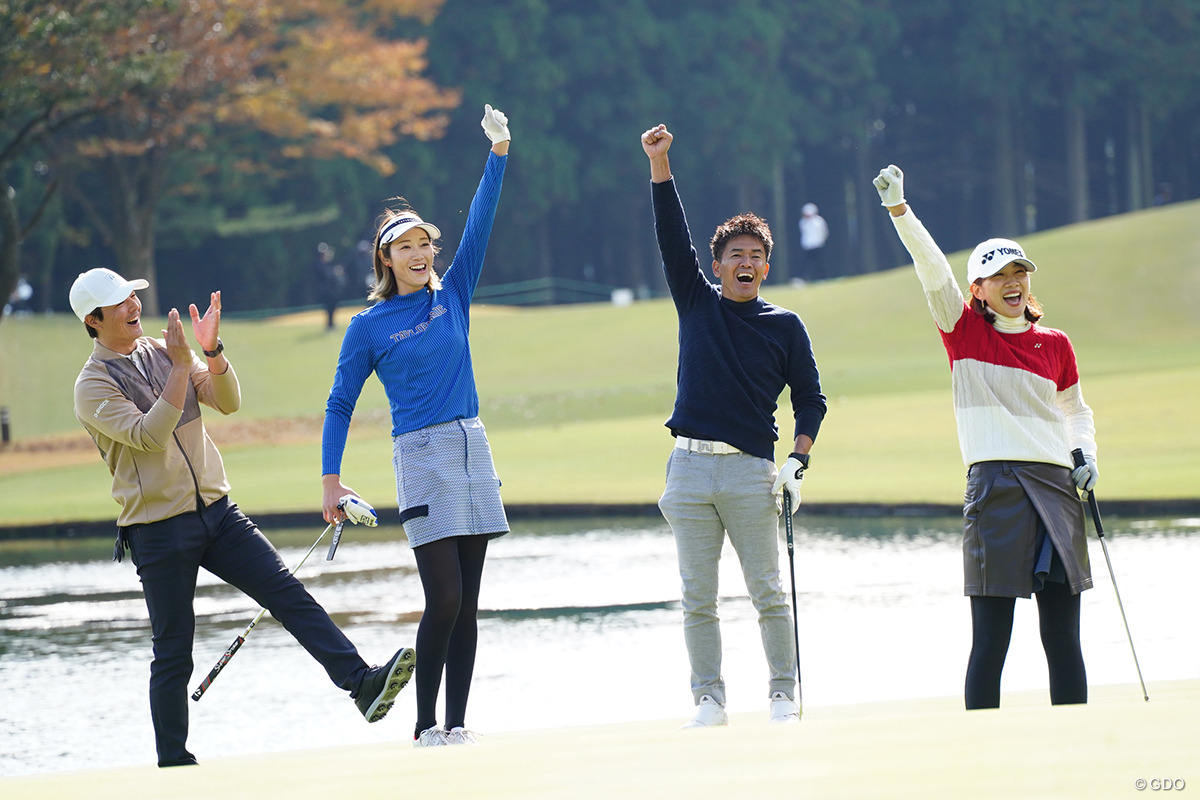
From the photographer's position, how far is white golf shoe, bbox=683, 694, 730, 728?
530cm

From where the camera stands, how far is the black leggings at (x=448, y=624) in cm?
549

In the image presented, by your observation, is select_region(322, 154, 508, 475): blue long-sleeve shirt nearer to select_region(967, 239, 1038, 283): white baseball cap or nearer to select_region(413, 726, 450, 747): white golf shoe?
select_region(413, 726, 450, 747): white golf shoe

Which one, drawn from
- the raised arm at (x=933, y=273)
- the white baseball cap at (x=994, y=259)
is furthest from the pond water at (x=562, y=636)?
the white baseball cap at (x=994, y=259)

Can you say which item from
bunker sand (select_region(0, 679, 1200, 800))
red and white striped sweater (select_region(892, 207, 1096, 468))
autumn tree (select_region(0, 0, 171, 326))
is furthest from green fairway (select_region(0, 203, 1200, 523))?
bunker sand (select_region(0, 679, 1200, 800))

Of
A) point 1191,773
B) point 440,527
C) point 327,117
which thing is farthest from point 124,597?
point 327,117

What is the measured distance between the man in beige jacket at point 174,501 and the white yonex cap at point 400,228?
0.61m

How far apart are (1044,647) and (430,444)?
211 cm

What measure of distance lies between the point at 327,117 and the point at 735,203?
15389 mm

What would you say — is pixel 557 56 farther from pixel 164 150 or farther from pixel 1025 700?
pixel 1025 700

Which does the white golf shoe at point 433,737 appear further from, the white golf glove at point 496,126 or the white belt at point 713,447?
the white golf glove at point 496,126

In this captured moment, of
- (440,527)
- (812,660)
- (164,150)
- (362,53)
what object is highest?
(362,53)

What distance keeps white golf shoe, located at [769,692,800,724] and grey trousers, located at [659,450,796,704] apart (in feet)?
0.18

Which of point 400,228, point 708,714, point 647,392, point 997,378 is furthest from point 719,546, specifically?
point 647,392

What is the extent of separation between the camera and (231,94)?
3506cm
